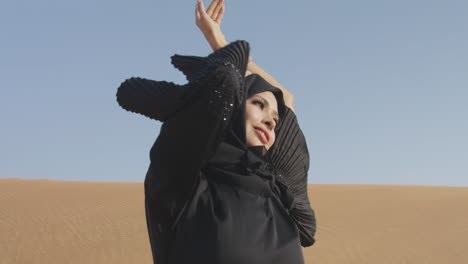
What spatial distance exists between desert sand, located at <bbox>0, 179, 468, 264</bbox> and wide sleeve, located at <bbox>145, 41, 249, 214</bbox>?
13.3m

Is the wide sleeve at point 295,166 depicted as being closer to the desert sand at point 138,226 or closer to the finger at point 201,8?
the finger at point 201,8

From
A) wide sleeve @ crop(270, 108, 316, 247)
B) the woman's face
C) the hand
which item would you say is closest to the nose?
the woman's face

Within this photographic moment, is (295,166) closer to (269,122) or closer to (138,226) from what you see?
(269,122)

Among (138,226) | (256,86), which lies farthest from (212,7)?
(138,226)

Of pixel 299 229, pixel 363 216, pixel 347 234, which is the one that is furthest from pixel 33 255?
pixel 299 229

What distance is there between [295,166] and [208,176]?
531 millimetres

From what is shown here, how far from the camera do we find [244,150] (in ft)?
7.05

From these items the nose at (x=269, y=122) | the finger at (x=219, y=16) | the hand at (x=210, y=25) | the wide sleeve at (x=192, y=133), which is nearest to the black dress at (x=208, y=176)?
the wide sleeve at (x=192, y=133)

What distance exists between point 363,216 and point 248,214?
792 inches

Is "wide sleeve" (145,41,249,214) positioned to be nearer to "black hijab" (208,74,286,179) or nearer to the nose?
"black hijab" (208,74,286,179)

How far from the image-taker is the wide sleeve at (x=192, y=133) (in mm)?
1948

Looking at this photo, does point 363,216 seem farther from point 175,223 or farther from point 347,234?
point 175,223

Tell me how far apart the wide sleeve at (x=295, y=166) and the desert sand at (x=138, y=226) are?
12.9 meters

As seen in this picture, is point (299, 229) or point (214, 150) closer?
point (214, 150)
